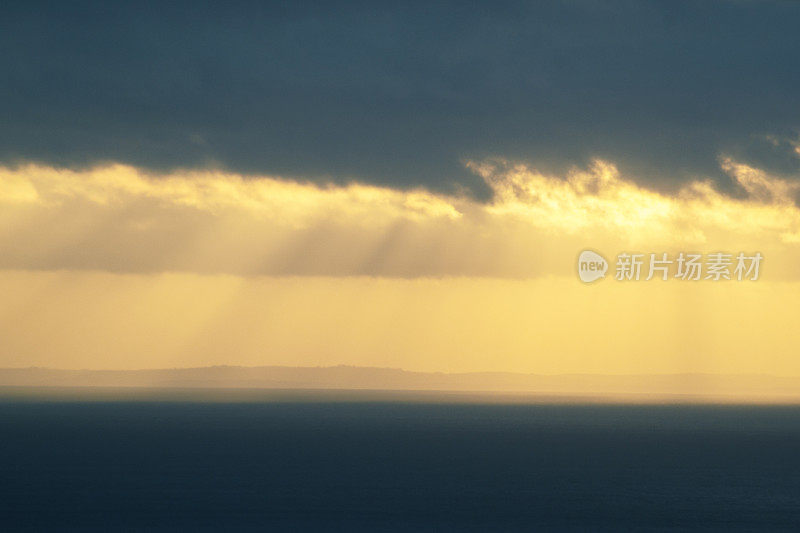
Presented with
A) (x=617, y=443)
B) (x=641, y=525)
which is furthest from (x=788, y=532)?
(x=617, y=443)

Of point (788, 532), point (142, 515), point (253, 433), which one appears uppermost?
point (253, 433)

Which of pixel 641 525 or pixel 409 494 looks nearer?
pixel 641 525

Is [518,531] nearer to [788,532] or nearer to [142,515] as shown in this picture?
[788,532]

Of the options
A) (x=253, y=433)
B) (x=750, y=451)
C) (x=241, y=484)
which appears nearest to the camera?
(x=241, y=484)

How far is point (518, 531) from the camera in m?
69.9

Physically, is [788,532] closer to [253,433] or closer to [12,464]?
[12,464]

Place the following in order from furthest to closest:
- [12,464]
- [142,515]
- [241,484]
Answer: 1. [12,464]
2. [241,484]
3. [142,515]

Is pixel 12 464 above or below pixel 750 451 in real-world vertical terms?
below

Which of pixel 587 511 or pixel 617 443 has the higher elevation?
pixel 617 443

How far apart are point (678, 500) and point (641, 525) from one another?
16106mm

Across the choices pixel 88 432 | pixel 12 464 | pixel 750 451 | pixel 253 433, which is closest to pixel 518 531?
pixel 12 464

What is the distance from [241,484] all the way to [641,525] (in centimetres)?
3798

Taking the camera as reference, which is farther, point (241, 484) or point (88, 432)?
point (88, 432)

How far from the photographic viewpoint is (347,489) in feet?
296
